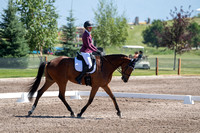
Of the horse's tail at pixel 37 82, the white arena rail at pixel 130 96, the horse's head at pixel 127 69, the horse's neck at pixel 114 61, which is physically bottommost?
the white arena rail at pixel 130 96

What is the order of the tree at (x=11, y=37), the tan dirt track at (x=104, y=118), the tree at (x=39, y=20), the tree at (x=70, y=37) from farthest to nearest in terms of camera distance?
the tree at (x=70, y=37) < the tree at (x=11, y=37) < the tree at (x=39, y=20) < the tan dirt track at (x=104, y=118)

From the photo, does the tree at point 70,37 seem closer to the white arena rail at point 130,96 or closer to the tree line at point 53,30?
the tree line at point 53,30

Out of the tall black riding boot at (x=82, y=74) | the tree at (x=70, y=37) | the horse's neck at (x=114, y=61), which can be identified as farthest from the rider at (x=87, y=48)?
the tree at (x=70, y=37)

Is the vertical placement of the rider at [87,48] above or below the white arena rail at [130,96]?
above

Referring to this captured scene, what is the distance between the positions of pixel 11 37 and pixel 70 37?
24.1 ft

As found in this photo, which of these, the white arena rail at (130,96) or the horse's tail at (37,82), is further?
the white arena rail at (130,96)

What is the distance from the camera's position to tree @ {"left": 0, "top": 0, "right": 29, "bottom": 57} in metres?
29.5

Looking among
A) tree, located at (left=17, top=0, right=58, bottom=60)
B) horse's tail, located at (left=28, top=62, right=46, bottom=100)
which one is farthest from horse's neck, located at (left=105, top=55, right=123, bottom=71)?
tree, located at (left=17, top=0, right=58, bottom=60)

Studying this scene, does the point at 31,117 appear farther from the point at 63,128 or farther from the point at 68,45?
the point at 68,45

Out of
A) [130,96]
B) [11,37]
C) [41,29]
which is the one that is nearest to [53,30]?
[41,29]

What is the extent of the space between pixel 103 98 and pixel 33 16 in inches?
604

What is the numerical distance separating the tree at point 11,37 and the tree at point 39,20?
519cm

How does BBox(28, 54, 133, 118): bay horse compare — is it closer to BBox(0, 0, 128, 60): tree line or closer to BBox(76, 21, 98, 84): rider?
BBox(76, 21, 98, 84): rider

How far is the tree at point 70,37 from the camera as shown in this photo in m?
34.1
